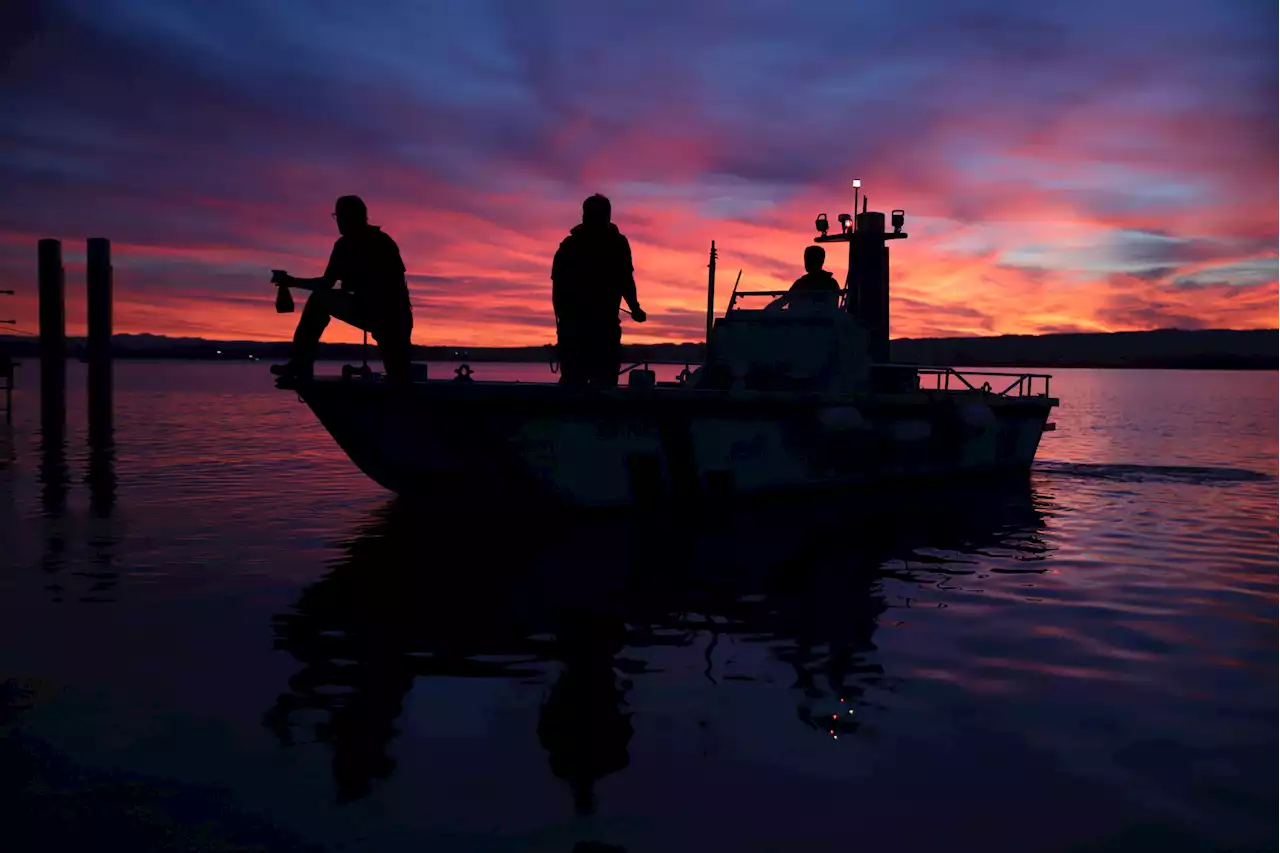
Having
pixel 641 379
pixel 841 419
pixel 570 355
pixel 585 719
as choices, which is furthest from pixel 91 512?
pixel 841 419

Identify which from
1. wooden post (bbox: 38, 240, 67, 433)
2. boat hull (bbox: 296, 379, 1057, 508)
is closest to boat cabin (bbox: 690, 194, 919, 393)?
boat hull (bbox: 296, 379, 1057, 508)

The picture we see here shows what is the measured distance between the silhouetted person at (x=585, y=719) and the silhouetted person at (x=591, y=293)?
5654 mm

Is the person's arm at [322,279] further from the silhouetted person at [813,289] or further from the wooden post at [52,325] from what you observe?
the wooden post at [52,325]

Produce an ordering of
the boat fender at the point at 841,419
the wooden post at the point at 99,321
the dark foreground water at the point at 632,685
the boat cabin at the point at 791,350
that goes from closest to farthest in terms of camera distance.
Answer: the dark foreground water at the point at 632,685, the boat fender at the point at 841,419, the boat cabin at the point at 791,350, the wooden post at the point at 99,321

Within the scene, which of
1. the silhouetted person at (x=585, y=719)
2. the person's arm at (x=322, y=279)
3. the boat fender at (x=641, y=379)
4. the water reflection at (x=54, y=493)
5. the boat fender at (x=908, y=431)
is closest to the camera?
the silhouetted person at (x=585, y=719)

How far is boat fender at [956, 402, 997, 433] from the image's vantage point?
1700 centimetres

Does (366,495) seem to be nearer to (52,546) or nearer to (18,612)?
(52,546)

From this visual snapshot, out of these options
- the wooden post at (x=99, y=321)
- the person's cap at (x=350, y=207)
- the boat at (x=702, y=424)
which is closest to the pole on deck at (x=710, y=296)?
the boat at (x=702, y=424)

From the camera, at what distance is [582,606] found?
27.5ft

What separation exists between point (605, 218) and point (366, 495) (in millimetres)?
6587

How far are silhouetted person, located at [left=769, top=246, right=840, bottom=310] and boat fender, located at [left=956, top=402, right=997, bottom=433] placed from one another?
323 centimetres

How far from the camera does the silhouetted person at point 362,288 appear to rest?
35.4 ft

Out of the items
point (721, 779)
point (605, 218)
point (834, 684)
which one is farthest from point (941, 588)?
point (605, 218)

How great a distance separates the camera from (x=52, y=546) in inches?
414
